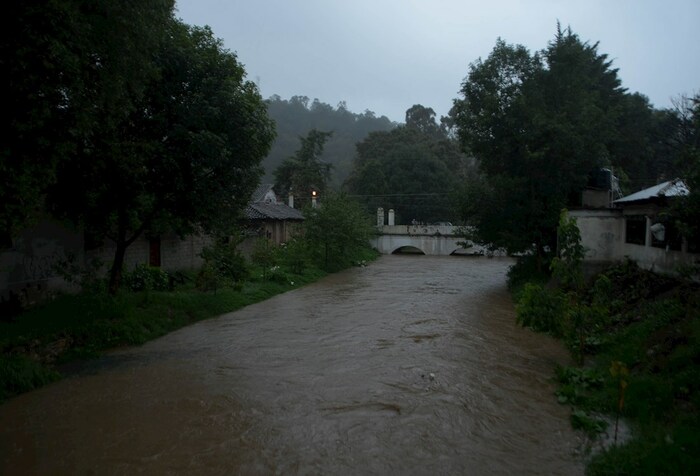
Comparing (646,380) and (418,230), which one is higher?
(418,230)

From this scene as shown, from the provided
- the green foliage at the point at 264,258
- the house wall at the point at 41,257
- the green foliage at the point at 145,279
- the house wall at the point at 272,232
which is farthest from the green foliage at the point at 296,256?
the house wall at the point at 41,257

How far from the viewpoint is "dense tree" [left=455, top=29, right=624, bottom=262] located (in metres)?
20.1

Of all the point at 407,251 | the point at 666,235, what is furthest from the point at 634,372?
the point at 407,251

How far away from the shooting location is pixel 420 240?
4366cm

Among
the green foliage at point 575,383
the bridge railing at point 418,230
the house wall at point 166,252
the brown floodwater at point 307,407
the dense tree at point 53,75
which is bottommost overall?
the brown floodwater at point 307,407

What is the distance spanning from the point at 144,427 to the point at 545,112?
18.4 metres

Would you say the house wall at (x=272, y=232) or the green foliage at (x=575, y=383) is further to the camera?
the house wall at (x=272, y=232)

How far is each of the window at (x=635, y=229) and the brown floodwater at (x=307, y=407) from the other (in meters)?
4.89

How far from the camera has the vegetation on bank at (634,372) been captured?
598cm

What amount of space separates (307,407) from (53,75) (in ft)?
20.9

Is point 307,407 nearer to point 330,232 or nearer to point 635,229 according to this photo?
point 635,229

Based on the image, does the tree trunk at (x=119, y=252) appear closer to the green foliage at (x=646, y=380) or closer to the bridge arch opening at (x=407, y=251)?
the green foliage at (x=646, y=380)

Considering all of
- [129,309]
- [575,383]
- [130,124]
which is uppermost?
[130,124]

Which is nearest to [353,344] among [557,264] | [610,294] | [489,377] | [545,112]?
[489,377]
